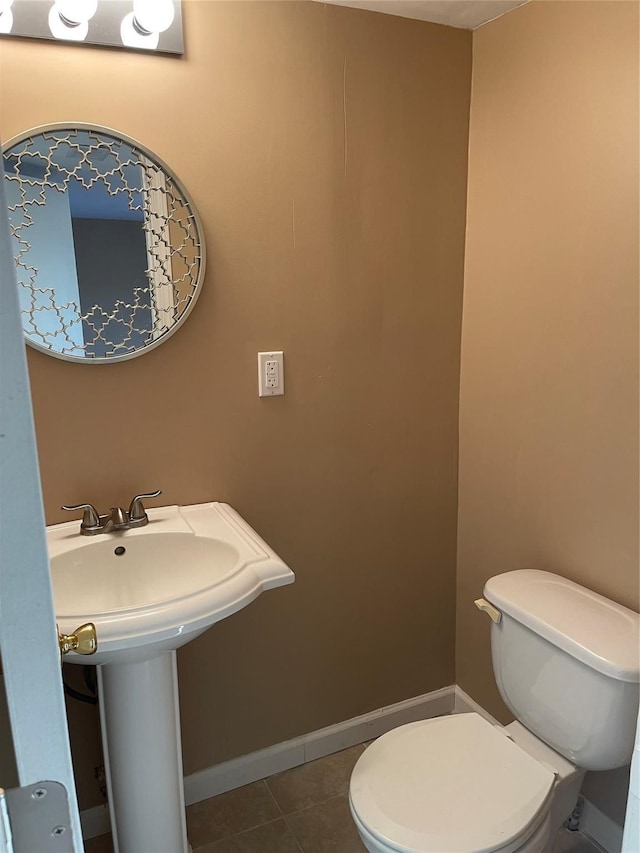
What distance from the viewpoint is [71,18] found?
134cm

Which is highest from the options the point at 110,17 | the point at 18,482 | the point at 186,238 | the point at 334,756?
the point at 110,17

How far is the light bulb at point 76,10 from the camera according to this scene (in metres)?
1.33

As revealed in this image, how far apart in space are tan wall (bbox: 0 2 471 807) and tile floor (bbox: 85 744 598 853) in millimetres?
130

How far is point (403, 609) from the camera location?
205 cm

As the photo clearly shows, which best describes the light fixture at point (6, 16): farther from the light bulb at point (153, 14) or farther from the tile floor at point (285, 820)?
the tile floor at point (285, 820)

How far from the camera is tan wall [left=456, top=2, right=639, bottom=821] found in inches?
56.7

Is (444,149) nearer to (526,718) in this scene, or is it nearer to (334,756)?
(526,718)

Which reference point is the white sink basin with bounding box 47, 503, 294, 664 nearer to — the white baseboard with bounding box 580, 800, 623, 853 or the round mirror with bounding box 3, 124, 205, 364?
the round mirror with bounding box 3, 124, 205, 364

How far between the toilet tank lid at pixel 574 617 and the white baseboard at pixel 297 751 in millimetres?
738

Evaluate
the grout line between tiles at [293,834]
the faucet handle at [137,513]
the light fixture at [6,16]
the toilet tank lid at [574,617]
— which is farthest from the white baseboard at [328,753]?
the light fixture at [6,16]

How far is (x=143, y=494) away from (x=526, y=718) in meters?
1.08

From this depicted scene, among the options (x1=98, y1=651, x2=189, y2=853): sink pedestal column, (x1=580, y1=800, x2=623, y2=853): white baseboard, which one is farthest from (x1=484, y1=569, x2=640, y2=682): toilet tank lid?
(x1=98, y1=651, x2=189, y2=853): sink pedestal column

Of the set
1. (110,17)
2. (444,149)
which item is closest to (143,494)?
(110,17)

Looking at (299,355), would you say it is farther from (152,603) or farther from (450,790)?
(450,790)
